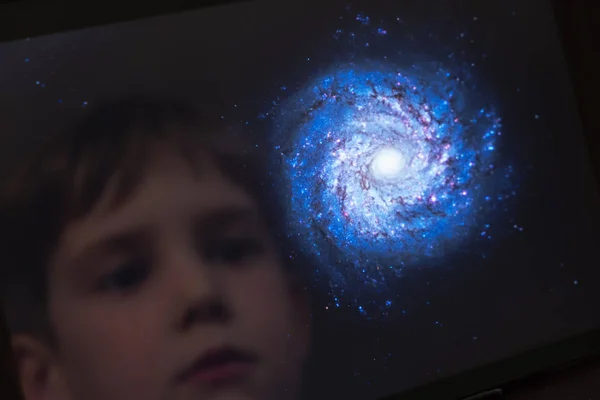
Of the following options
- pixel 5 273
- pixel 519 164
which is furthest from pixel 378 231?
pixel 5 273

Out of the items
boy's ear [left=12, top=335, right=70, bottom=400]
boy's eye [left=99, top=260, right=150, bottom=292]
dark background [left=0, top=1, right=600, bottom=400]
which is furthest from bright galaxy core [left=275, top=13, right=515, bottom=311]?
boy's ear [left=12, top=335, right=70, bottom=400]

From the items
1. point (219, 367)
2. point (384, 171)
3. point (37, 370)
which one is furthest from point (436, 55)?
point (37, 370)

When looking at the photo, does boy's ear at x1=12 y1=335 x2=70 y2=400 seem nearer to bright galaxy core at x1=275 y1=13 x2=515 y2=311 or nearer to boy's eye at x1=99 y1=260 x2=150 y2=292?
boy's eye at x1=99 y1=260 x2=150 y2=292

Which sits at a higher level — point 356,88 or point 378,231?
point 356,88

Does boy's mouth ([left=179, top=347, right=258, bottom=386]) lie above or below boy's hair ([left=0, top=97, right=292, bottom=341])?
below

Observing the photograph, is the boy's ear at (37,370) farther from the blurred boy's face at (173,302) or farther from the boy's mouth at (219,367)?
the boy's mouth at (219,367)

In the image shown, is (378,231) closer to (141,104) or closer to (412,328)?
(412,328)
